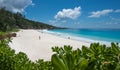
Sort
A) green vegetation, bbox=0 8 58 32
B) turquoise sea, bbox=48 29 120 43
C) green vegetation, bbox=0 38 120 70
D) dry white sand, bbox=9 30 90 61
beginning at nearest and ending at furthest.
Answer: green vegetation, bbox=0 38 120 70 < dry white sand, bbox=9 30 90 61 < turquoise sea, bbox=48 29 120 43 < green vegetation, bbox=0 8 58 32

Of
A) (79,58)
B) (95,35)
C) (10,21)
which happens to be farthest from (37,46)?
(10,21)

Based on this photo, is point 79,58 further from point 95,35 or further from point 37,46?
point 95,35

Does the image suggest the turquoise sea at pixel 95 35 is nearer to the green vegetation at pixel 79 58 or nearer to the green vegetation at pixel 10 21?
the green vegetation at pixel 10 21

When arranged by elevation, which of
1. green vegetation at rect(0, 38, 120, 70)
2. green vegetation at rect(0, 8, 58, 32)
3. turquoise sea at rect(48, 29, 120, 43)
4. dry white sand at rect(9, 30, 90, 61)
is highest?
green vegetation at rect(0, 8, 58, 32)

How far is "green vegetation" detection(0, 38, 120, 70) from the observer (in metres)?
0.65

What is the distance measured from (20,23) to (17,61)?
347ft

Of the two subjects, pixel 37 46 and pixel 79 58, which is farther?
pixel 37 46

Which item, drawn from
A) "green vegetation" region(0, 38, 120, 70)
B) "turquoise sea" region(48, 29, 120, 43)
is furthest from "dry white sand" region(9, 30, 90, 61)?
"green vegetation" region(0, 38, 120, 70)

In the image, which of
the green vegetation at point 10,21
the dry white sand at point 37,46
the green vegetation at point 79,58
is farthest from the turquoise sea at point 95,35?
the green vegetation at point 79,58

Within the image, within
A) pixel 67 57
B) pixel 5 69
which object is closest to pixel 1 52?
pixel 5 69

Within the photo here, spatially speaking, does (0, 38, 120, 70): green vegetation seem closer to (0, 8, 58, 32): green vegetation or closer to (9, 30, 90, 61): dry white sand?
(9, 30, 90, 61): dry white sand

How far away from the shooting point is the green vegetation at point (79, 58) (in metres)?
0.65

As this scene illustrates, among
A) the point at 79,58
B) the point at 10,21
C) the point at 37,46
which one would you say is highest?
the point at 10,21

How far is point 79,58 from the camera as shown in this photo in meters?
0.78
